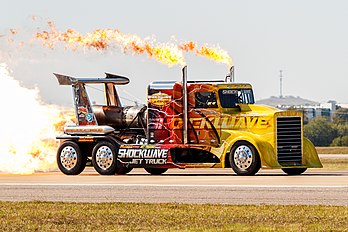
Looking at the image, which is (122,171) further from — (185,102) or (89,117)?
(185,102)

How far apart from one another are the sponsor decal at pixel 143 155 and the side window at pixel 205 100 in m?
1.90

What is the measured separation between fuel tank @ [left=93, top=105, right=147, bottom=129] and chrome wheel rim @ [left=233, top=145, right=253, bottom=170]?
4133 millimetres

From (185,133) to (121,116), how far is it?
289 centimetres

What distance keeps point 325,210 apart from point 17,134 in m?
20.4

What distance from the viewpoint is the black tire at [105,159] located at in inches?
1340

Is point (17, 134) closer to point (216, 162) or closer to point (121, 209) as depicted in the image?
point (216, 162)

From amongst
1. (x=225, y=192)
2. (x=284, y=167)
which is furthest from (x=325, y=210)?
(x=284, y=167)

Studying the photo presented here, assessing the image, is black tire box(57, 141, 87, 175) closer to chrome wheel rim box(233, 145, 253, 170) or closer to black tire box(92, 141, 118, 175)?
black tire box(92, 141, 118, 175)

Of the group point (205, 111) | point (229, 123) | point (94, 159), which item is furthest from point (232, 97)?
point (94, 159)

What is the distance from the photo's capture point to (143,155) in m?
33.9

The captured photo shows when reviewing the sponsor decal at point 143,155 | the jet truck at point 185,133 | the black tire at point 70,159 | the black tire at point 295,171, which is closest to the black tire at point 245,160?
the jet truck at point 185,133

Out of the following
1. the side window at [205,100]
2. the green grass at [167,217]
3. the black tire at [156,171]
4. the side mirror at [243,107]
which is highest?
the side window at [205,100]

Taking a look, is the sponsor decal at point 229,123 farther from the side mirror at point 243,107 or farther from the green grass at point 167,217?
the green grass at point 167,217

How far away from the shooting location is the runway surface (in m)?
23.1
